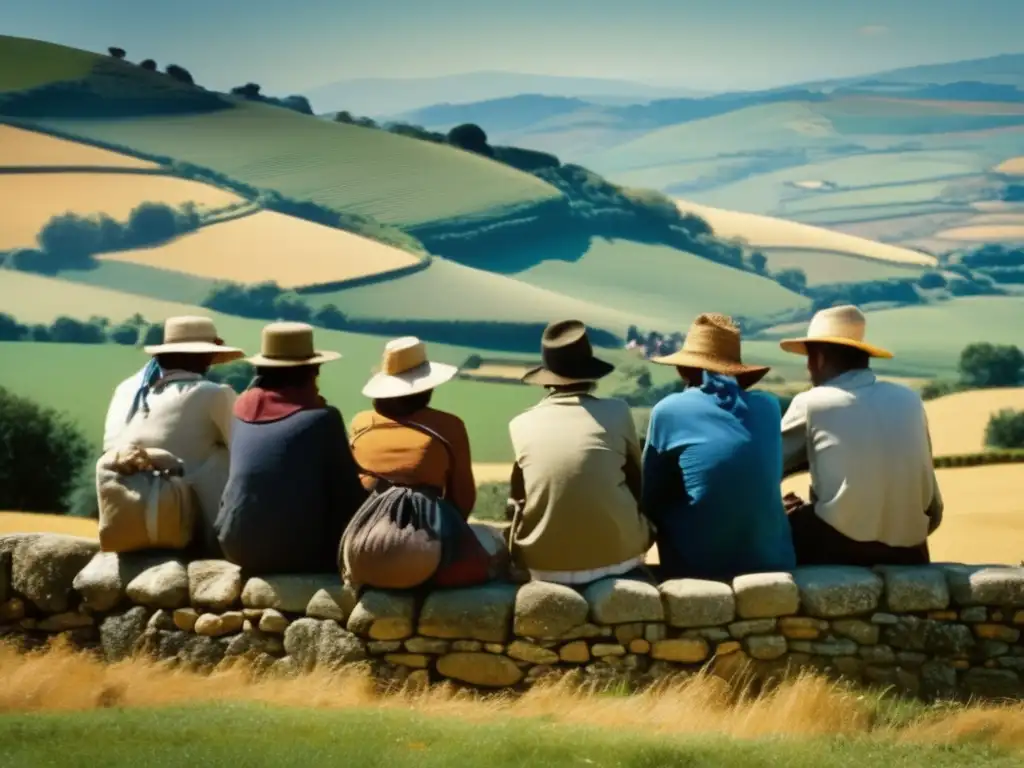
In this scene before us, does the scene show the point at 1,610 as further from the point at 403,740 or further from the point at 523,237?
the point at 523,237

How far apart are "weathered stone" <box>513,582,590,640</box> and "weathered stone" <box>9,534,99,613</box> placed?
230 cm

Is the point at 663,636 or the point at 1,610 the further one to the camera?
the point at 1,610

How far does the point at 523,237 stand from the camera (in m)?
Answer: 58.8

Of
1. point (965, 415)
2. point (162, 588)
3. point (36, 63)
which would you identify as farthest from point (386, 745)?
point (36, 63)

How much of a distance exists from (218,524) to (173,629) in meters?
0.55

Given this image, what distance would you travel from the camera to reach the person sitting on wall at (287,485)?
6.91 m

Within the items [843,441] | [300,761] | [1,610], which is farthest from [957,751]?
[1,610]

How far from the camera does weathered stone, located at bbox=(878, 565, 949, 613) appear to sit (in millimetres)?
6840

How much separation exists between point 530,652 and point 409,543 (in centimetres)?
75

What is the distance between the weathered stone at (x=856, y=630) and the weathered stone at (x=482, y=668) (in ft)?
4.93

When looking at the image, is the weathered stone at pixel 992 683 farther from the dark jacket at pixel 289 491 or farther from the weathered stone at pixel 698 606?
the dark jacket at pixel 289 491

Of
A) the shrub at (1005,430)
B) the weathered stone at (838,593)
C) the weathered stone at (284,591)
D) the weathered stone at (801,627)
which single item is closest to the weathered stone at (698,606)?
the weathered stone at (801,627)

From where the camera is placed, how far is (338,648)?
6789 millimetres

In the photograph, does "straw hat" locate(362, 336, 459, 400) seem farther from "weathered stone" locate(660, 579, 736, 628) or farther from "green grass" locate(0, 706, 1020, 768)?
"green grass" locate(0, 706, 1020, 768)
